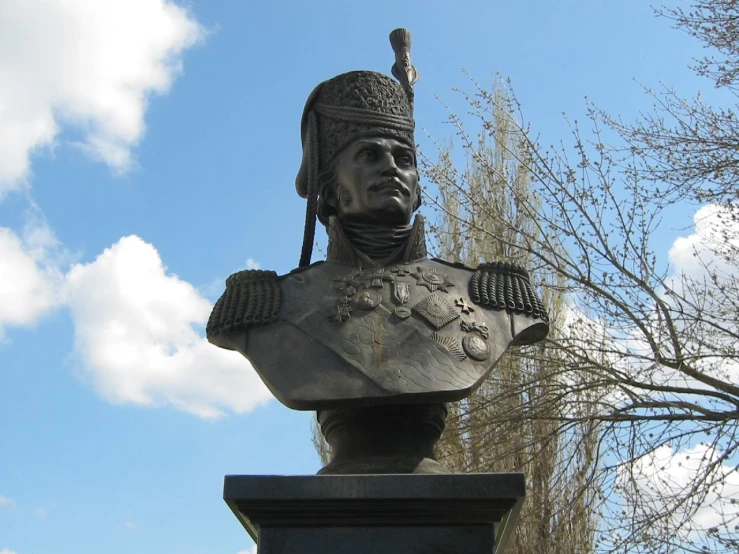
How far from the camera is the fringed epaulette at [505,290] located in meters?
2.99

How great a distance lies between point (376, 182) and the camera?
10.4ft

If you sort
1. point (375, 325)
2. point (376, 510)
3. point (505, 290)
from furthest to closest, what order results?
point (505, 290) < point (375, 325) < point (376, 510)

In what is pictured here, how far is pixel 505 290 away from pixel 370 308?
469 mm

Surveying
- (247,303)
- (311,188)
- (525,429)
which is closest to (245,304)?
(247,303)

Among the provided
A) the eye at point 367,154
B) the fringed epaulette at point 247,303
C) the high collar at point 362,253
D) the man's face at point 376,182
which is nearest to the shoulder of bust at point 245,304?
the fringed epaulette at point 247,303

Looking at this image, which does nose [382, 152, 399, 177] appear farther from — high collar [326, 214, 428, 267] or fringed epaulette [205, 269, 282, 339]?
fringed epaulette [205, 269, 282, 339]

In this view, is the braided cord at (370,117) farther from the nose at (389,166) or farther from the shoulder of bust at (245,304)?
the shoulder of bust at (245,304)

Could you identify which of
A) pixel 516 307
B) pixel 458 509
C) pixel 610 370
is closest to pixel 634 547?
pixel 610 370

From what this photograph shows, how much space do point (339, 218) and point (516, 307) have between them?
72cm

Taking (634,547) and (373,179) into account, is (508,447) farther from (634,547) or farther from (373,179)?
(373,179)

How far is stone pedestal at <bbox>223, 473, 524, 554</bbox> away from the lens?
239 cm

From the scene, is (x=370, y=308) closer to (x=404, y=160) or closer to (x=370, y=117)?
(x=404, y=160)

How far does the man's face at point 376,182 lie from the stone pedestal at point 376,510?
1.05 meters

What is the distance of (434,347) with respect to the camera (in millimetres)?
2799
